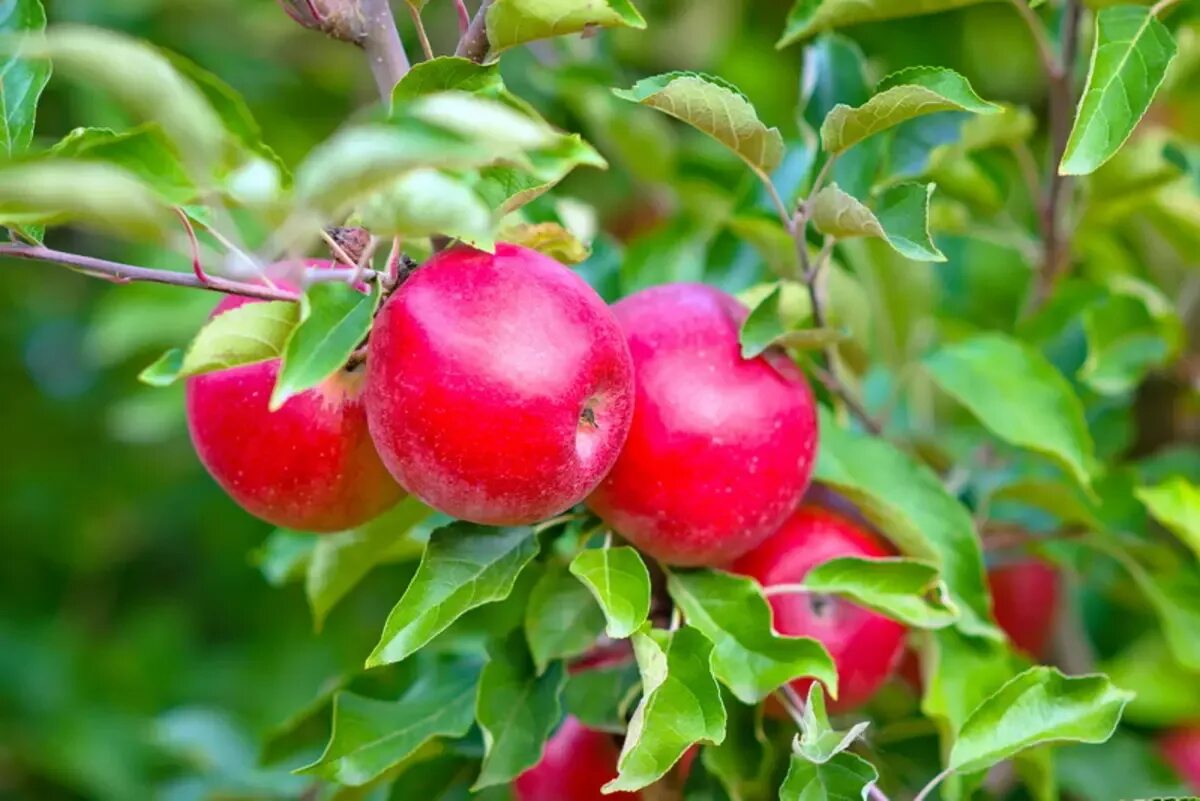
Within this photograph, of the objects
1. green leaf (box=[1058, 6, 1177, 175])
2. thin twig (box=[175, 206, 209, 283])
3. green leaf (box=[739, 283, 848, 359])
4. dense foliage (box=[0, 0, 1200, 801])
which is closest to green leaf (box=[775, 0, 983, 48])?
dense foliage (box=[0, 0, 1200, 801])

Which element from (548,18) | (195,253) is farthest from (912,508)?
(195,253)

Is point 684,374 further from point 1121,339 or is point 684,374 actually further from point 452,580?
point 1121,339

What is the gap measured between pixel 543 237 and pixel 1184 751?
51.6 inches

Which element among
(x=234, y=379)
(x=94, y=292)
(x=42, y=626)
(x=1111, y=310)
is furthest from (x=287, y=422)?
(x=94, y=292)

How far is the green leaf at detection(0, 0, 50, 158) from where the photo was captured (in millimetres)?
1116

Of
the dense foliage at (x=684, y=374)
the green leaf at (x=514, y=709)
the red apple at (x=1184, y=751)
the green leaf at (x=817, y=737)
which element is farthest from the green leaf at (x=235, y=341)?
the red apple at (x=1184, y=751)

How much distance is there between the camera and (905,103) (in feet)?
3.52

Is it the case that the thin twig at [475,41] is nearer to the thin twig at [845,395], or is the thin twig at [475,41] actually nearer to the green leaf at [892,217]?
the green leaf at [892,217]

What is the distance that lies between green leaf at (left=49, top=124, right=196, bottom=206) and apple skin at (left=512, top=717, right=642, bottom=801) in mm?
633

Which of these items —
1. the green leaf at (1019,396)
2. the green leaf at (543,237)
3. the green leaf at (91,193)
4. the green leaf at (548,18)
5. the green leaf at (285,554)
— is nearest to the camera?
the green leaf at (91,193)

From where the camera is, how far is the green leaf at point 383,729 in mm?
1193

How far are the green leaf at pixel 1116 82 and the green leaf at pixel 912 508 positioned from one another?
35cm

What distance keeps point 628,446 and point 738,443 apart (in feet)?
0.30

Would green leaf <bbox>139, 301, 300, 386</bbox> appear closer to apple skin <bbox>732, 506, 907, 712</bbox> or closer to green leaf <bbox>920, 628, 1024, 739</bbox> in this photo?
apple skin <bbox>732, 506, 907, 712</bbox>
